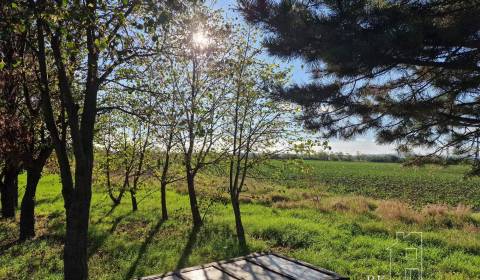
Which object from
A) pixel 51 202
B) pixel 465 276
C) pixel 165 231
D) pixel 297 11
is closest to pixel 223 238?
pixel 165 231

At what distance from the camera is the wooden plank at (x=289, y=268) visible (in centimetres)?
532

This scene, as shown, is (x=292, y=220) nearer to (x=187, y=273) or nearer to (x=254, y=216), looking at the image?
(x=254, y=216)

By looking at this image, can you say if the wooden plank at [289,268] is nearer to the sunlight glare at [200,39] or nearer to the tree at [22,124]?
the sunlight glare at [200,39]

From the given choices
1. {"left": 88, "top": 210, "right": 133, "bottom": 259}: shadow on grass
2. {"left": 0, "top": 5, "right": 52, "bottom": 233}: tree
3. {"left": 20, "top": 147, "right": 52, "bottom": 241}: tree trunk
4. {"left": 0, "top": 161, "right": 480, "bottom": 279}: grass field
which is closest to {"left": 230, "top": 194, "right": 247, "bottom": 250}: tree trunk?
{"left": 0, "top": 161, "right": 480, "bottom": 279}: grass field

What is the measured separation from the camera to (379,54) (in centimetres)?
426

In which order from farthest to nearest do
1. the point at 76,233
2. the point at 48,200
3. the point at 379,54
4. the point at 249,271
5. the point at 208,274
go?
the point at 48,200 < the point at 76,233 < the point at 249,271 < the point at 208,274 < the point at 379,54

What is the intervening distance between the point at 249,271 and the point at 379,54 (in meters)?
3.31

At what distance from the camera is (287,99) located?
17.0 ft

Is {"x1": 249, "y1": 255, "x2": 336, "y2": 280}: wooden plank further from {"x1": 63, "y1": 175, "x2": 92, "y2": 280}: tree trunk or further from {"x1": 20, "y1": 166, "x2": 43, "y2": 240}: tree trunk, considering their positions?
{"x1": 20, "y1": 166, "x2": 43, "y2": 240}: tree trunk

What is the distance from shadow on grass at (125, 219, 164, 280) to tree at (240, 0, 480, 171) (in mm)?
5701

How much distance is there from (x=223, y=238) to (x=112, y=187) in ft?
17.1

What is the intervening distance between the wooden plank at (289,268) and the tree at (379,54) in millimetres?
2002

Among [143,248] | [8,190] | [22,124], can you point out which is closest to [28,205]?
[22,124]

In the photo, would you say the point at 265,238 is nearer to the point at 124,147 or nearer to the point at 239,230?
the point at 239,230
